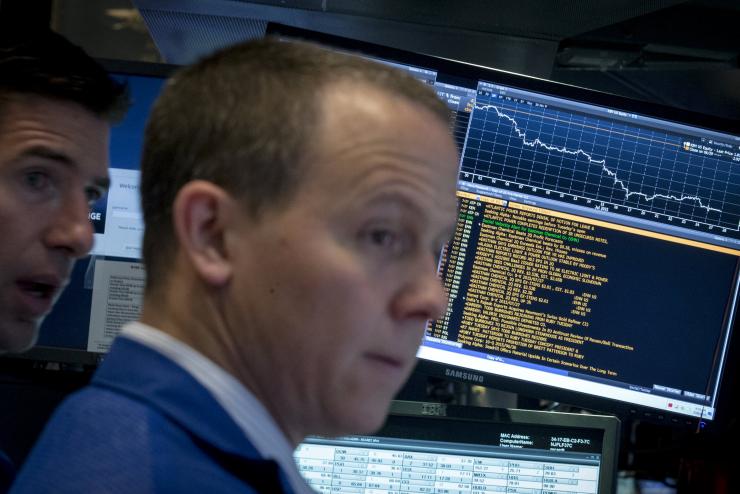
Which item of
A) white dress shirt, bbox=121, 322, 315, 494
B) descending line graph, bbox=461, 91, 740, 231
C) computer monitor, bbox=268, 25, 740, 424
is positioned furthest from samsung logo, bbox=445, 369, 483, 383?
white dress shirt, bbox=121, 322, 315, 494

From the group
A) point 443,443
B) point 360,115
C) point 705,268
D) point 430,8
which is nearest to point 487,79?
point 430,8

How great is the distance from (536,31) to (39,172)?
2.36 feet

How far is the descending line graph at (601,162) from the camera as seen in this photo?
125 centimetres

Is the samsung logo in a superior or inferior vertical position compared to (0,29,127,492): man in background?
inferior

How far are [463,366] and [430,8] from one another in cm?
50

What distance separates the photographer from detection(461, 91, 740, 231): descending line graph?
1246 millimetres

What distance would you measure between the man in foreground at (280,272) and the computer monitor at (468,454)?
517 millimetres

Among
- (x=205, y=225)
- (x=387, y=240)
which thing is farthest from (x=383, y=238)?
(x=205, y=225)

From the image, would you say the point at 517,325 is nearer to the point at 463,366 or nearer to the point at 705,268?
the point at 463,366

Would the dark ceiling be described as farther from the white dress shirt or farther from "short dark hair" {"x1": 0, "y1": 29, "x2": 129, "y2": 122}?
the white dress shirt

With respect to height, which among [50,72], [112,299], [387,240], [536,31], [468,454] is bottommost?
[468,454]

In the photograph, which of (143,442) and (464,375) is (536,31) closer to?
(464,375)

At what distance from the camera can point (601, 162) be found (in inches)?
49.6

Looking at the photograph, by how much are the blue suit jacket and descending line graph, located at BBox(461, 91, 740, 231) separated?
68cm
